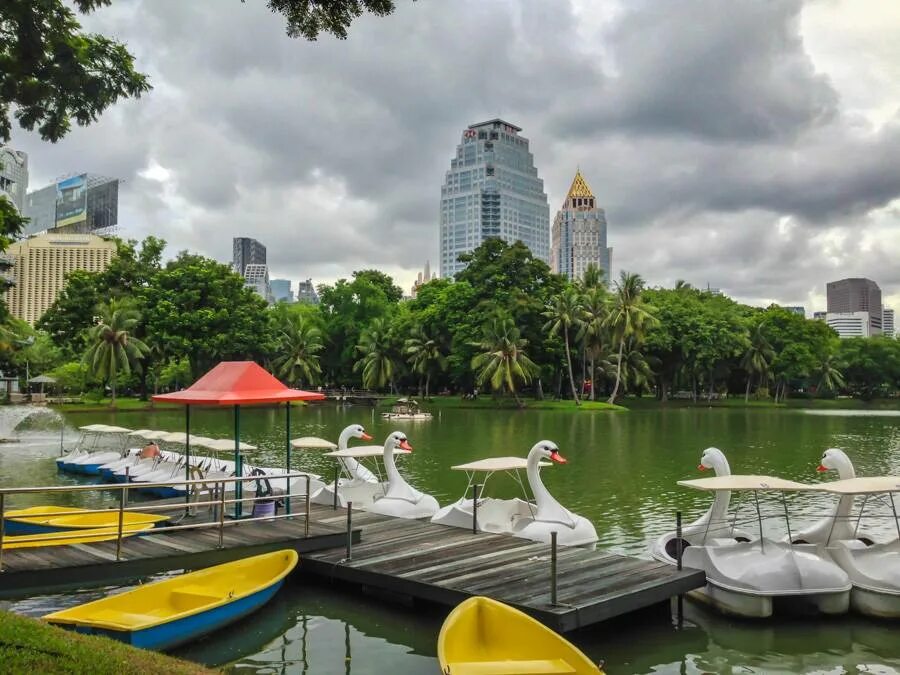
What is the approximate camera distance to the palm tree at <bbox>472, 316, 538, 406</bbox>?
2352 inches

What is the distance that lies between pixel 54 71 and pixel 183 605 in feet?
22.5

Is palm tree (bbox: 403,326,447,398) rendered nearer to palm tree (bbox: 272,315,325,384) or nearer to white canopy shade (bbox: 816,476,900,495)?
palm tree (bbox: 272,315,325,384)

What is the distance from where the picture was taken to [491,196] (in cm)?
17288

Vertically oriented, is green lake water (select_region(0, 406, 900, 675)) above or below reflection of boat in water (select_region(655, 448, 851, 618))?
below

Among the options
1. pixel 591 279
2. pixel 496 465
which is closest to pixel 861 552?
pixel 496 465

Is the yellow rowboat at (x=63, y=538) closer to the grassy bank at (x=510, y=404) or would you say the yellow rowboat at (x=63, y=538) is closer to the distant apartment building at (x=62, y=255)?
the grassy bank at (x=510, y=404)

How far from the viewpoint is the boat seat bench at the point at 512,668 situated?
695 cm

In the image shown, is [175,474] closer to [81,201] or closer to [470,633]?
[470,633]

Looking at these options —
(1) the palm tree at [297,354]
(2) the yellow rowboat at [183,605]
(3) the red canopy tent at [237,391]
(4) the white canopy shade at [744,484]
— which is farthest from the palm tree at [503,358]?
(2) the yellow rowboat at [183,605]

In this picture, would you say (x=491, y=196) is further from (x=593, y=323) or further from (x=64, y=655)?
(x=64, y=655)

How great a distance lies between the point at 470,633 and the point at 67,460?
22.6 meters

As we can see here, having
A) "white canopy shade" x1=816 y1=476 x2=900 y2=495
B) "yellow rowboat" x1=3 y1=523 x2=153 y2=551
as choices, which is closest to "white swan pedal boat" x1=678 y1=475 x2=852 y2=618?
"white canopy shade" x1=816 y1=476 x2=900 y2=495

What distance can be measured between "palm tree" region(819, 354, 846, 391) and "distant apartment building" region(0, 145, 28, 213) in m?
80.8

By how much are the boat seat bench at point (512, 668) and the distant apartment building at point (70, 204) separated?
18974 millimetres
